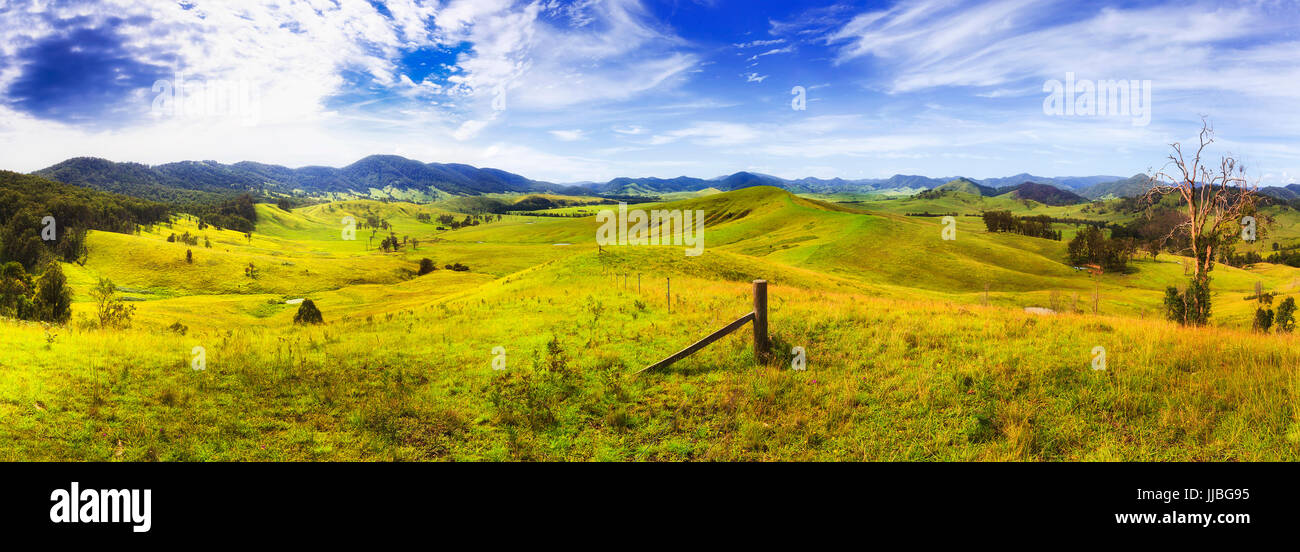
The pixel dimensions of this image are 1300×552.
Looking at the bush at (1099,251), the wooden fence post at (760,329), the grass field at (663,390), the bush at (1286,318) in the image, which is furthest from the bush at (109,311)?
the bush at (1099,251)

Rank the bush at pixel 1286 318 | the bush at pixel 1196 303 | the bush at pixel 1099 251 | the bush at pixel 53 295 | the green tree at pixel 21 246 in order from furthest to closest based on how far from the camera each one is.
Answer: the green tree at pixel 21 246 → the bush at pixel 1099 251 → the bush at pixel 53 295 → the bush at pixel 1286 318 → the bush at pixel 1196 303

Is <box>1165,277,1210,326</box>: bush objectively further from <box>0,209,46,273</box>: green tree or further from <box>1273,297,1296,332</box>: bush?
<box>0,209,46,273</box>: green tree

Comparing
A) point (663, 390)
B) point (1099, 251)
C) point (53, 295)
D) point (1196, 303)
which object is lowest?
point (53, 295)

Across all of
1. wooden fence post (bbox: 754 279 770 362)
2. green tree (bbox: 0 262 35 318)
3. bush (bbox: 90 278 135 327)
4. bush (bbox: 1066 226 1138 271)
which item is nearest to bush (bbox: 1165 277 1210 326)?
wooden fence post (bbox: 754 279 770 362)

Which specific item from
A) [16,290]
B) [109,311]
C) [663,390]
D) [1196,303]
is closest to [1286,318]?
[1196,303]

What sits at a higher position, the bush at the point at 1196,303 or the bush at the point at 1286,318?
the bush at the point at 1196,303

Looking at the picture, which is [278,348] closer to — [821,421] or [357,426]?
[357,426]

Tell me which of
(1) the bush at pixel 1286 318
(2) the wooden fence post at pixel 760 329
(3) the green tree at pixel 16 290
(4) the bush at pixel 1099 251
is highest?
(4) the bush at pixel 1099 251

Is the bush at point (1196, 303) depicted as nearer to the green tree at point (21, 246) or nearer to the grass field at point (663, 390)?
the grass field at point (663, 390)

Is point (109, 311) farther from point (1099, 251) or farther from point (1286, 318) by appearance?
point (1099, 251)
